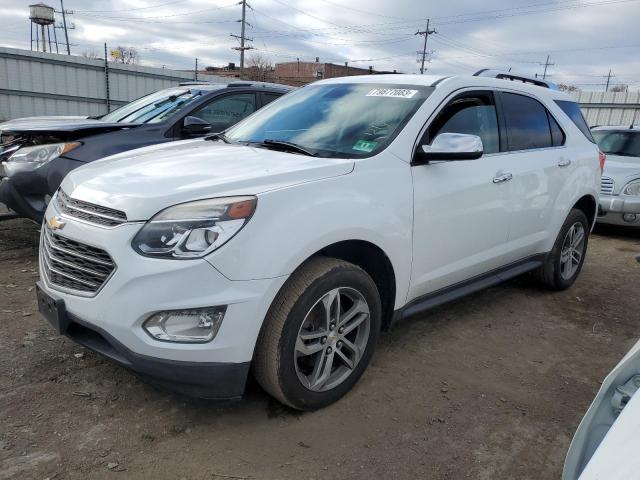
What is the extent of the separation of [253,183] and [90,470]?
4.77 ft

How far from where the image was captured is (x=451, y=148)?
9.84ft

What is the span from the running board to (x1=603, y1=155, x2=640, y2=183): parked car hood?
13.7 ft

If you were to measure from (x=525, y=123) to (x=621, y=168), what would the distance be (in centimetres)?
481

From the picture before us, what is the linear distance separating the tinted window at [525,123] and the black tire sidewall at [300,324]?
1885 mm

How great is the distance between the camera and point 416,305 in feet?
10.6

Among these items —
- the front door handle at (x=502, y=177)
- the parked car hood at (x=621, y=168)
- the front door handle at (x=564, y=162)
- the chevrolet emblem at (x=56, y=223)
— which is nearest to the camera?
the chevrolet emblem at (x=56, y=223)

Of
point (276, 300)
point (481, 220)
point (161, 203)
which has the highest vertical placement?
point (161, 203)

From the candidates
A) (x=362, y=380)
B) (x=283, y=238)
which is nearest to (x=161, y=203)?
(x=283, y=238)

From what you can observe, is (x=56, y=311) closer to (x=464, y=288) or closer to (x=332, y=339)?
(x=332, y=339)

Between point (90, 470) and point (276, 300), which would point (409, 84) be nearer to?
point (276, 300)

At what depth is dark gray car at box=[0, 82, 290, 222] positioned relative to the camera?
14.9 feet

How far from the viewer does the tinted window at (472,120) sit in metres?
3.34

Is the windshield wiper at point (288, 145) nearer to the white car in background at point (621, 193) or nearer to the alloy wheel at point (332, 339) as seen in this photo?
the alloy wheel at point (332, 339)

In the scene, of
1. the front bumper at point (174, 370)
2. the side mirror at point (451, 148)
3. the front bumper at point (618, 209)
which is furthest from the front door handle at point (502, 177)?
the front bumper at point (618, 209)
